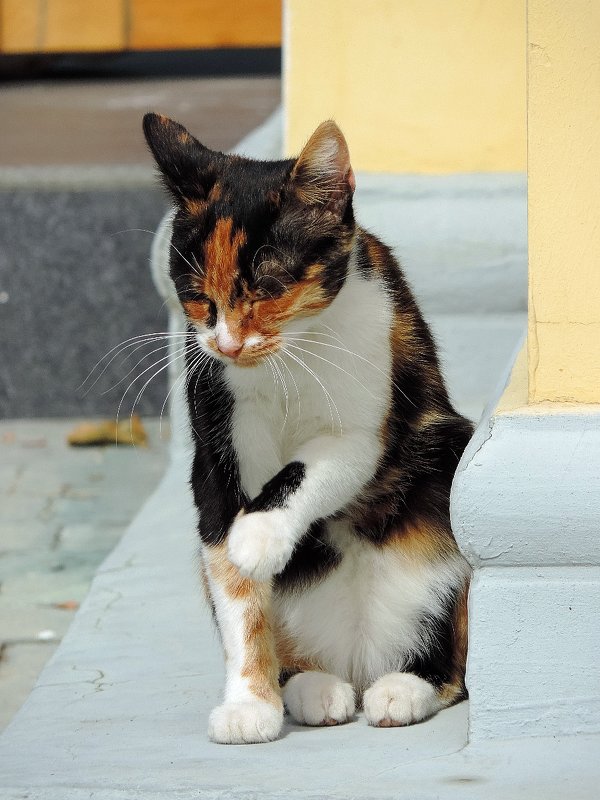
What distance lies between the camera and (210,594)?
103 inches

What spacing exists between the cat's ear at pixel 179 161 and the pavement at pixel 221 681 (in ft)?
3.32

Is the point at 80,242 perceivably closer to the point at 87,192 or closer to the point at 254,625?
the point at 87,192

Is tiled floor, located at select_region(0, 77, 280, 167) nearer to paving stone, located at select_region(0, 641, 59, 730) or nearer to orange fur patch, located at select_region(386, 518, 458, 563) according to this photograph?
paving stone, located at select_region(0, 641, 59, 730)

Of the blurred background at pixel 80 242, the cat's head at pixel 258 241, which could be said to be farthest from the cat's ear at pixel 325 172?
the blurred background at pixel 80 242

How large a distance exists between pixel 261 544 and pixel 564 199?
2.55 feet

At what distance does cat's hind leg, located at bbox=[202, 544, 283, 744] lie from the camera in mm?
2328

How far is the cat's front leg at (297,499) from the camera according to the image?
229cm

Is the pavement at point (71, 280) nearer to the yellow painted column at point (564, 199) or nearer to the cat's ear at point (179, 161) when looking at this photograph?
the cat's ear at point (179, 161)

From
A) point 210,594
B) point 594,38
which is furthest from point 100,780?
point 594,38

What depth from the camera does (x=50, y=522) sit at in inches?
185

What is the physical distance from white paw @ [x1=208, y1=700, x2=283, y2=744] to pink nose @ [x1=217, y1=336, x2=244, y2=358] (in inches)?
24.9

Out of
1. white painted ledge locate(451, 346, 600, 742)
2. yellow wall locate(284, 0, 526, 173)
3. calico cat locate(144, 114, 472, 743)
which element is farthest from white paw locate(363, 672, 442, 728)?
yellow wall locate(284, 0, 526, 173)

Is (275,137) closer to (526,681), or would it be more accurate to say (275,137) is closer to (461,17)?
(461,17)

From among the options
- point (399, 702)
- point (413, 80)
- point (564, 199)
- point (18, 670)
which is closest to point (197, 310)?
point (564, 199)
